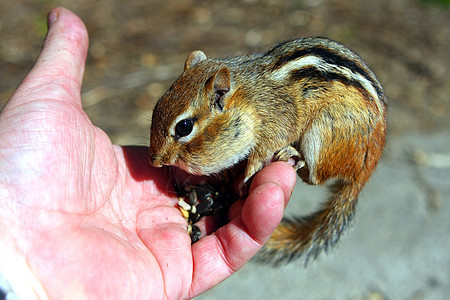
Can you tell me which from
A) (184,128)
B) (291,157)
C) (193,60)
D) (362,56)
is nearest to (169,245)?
(184,128)

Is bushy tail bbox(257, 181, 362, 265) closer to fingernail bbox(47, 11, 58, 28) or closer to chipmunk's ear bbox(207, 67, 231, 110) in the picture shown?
chipmunk's ear bbox(207, 67, 231, 110)

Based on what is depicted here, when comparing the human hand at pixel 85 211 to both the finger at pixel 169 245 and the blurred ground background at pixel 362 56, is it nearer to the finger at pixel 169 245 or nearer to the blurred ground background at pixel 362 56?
the finger at pixel 169 245

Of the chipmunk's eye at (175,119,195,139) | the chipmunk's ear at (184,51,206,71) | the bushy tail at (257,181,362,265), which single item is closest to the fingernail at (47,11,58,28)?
the chipmunk's ear at (184,51,206,71)

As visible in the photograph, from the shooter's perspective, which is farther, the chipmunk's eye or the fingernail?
the fingernail

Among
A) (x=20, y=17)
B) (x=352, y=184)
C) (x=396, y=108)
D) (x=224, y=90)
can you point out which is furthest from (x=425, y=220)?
(x=20, y=17)

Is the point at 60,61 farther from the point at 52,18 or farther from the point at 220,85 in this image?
the point at 220,85

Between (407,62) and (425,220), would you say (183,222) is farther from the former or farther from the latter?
(407,62)

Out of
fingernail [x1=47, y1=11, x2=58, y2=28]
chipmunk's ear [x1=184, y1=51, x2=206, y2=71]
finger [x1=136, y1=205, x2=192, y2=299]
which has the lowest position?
finger [x1=136, y1=205, x2=192, y2=299]
